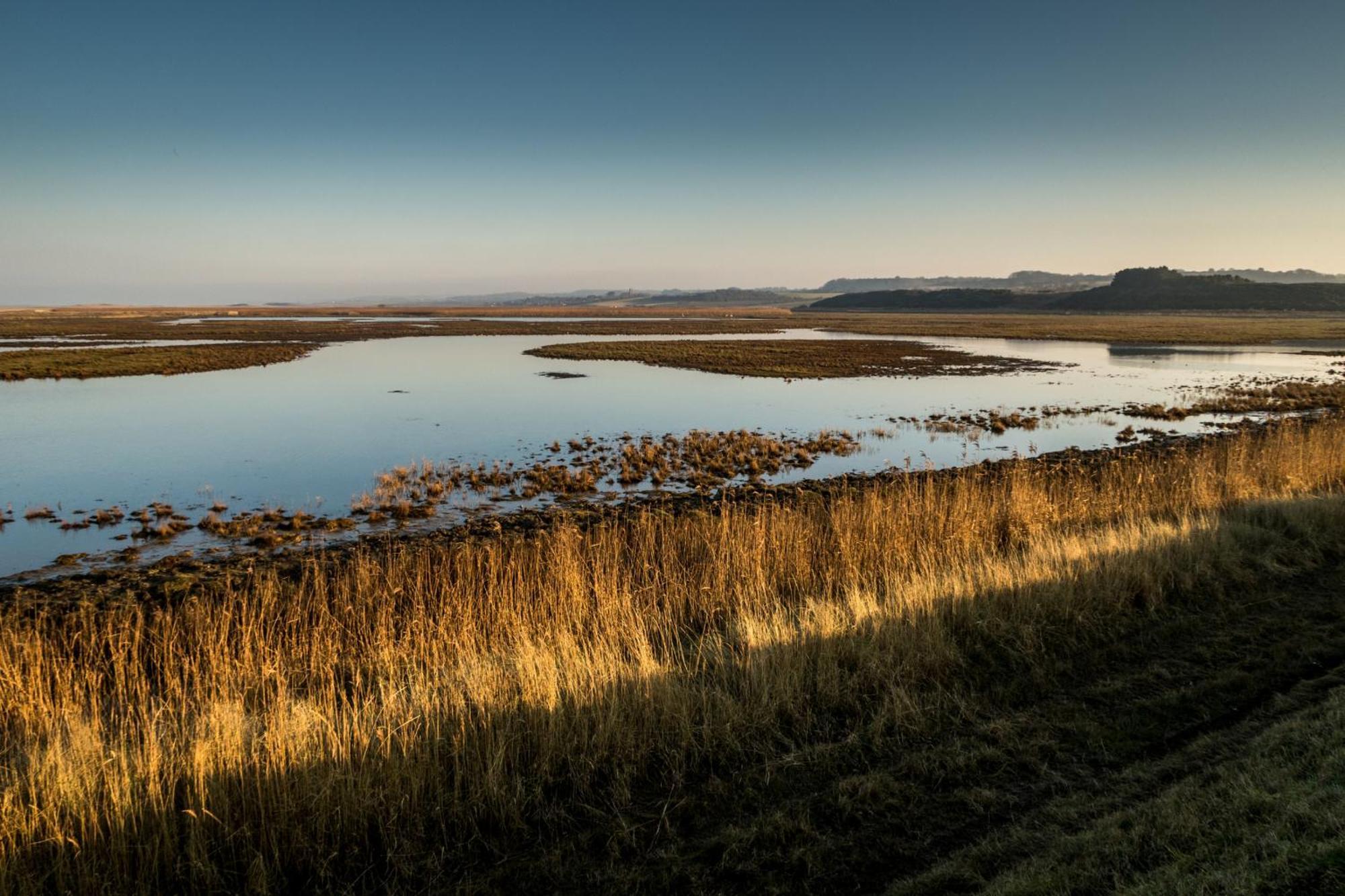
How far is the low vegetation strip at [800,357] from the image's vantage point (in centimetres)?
4984

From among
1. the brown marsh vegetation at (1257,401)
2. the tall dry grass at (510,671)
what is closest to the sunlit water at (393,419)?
the brown marsh vegetation at (1257,401)

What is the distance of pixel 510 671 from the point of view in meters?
7.15

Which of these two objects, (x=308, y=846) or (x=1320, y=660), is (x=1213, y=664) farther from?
(x=308, y=846)

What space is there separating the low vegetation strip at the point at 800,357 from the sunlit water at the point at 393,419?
357 cm

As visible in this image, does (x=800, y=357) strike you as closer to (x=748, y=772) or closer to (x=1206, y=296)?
(x=748, y=772)

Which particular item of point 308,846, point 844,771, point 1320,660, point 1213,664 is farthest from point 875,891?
point 1320,660

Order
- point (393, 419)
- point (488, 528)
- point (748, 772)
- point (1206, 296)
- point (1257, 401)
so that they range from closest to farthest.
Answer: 1. point (748, 772)
2. point (488, 528)
3. point (393, 419)
4. point (1257, 401)
5. point (1206, 296)

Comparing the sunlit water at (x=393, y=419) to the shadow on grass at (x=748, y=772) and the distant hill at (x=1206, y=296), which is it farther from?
the distant hill at (x=1206, y=296)

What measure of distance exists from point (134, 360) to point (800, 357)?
1968 inches

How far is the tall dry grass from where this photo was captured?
5.15 m

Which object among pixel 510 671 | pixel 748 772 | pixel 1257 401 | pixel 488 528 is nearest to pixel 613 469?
pixel 488 528

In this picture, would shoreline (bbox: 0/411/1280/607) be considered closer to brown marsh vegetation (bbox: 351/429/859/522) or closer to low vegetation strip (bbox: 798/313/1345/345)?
brown marsh vegetation (bbox: 351/429/859/522)

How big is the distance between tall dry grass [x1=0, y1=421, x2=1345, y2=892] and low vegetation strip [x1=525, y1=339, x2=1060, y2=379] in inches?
1389

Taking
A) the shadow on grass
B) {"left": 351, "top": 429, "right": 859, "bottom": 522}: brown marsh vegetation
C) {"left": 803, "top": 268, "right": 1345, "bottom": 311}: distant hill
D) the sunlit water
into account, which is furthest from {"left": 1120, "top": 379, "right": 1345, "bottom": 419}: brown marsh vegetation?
{"left": 803, "top": 268, "right": 1345, "bottom": 311}: distant hill
